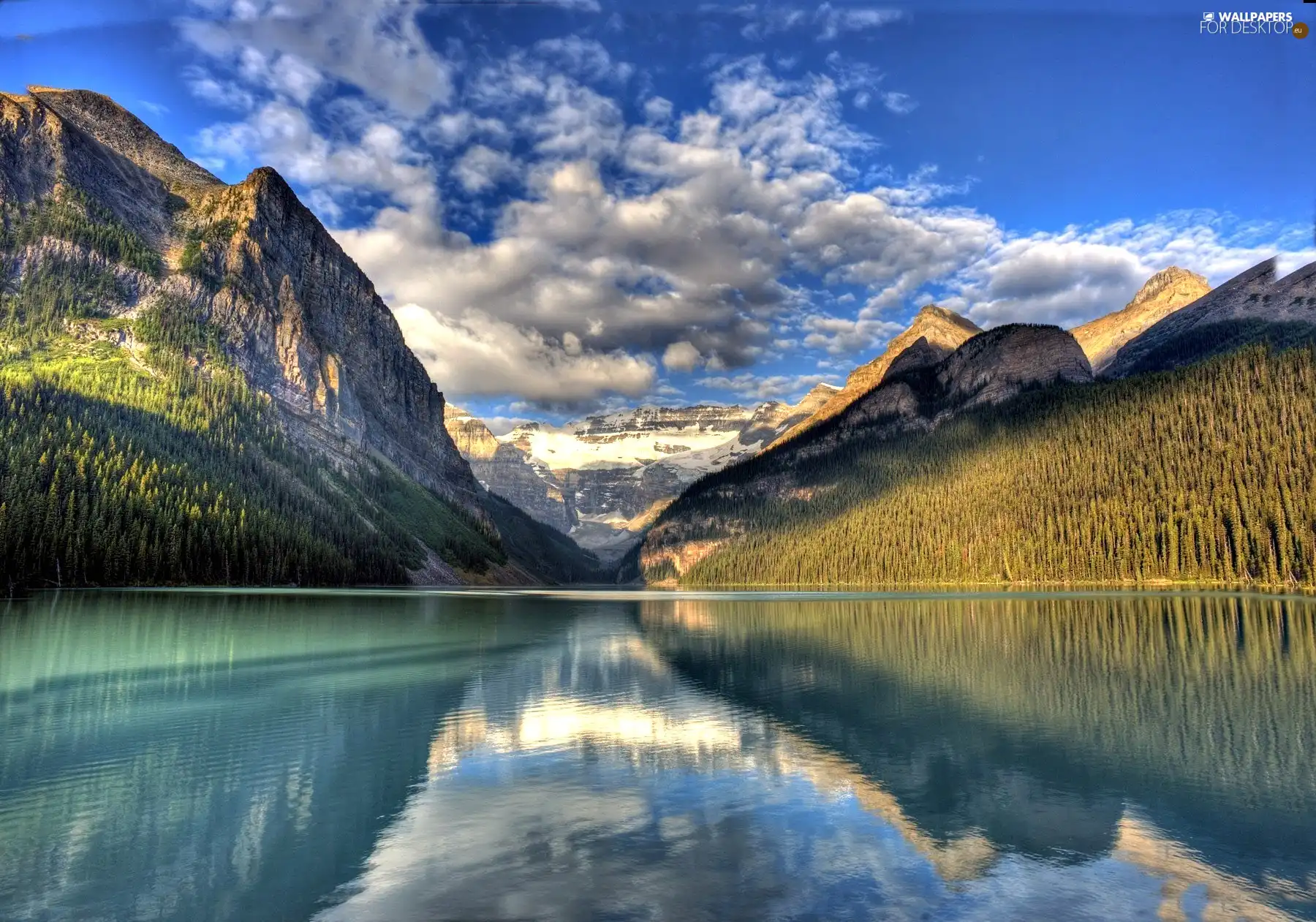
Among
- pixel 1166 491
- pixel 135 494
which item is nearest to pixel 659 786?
pixel 135 494

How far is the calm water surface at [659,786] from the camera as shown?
14.7 meters

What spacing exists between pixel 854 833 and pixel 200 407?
221 m

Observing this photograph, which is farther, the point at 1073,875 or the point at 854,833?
the point at 854,833

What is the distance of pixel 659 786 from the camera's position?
869 inches

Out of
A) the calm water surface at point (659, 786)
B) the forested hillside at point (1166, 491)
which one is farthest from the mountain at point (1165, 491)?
the calm water surface at point (659, 786)

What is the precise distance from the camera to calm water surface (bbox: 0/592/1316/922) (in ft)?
48.1

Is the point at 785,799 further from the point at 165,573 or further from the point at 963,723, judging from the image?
the point at 165,573

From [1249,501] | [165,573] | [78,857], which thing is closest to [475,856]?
[78,857]

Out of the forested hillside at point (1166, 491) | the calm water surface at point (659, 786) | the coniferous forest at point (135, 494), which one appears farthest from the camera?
the forested hillside at point (1166, 491)

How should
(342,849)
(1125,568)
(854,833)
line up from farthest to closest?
(1125,568)
(854,833)
(342,849)

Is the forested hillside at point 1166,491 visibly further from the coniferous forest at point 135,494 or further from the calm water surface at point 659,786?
the coniferous forest at point 135,494

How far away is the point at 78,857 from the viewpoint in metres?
15.8

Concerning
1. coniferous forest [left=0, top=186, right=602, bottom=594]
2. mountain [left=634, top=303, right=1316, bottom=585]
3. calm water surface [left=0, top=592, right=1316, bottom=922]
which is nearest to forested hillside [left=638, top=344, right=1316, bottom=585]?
mountain [left=634, top=303, right=1316, bottom=585]

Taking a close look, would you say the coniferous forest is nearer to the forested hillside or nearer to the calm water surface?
the calm water surface
